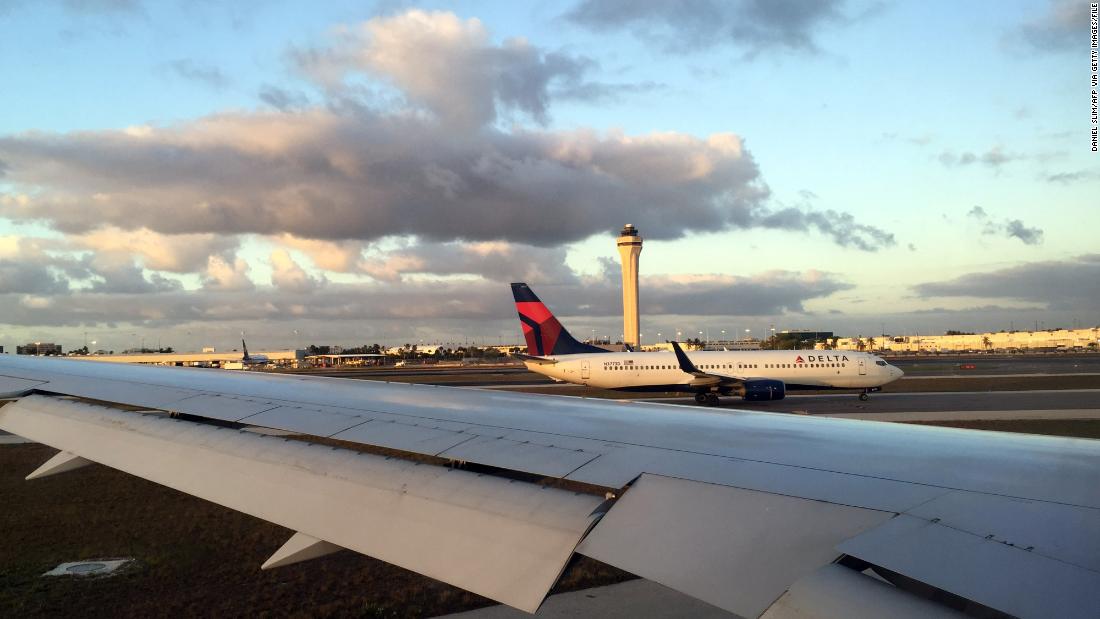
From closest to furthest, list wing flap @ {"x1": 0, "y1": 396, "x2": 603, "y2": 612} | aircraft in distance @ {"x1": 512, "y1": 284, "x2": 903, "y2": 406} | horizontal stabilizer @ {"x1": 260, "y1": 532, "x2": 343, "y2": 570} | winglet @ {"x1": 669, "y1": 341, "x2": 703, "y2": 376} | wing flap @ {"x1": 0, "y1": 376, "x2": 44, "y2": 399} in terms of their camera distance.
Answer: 1. wing flap @ {"x1": 0, "y1": 396, "x2": 603, "y2": 612}
2. horizontal stabilizer @ {"x1": 260, "y1": 532, "x2": 343, "y2": 570}
3. wing flap @ {"x1": 0, "y1": 376, "x2": 44, "y2": 399}
4. winglet @ {"x1": 669, "y1": 341, "x2": 703, "y2": 376}
5. aircraft in distance @ {"x1": 512, "y1": 284, "x2": 903, "y2": 406}

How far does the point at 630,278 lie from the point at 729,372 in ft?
267

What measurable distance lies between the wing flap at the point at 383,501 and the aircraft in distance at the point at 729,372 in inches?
1123

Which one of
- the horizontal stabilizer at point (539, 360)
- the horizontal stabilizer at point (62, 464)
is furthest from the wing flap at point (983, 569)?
the horizontal stabilizer at point (539, 360)

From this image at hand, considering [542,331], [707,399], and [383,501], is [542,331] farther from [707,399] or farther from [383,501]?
[383,501]

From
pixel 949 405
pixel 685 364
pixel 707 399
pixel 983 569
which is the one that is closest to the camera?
pixel 983 569

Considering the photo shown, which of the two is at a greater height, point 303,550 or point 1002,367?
point 303,550

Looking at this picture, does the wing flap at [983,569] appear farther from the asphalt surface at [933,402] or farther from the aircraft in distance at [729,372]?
the aircraft in distance at [729,372]

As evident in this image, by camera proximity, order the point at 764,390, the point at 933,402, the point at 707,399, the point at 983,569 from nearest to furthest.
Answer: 1. the point at 983,569
2. the point at 764,390
3. the point at 933,402
4. the point at 707,399

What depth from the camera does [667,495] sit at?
9.66 feet

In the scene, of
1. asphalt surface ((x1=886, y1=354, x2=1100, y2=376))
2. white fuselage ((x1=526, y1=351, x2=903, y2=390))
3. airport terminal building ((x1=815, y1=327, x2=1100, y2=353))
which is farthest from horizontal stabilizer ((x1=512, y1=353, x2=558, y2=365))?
airport terminal building ((x1=815, y1=327, x2=1100, y2=353))

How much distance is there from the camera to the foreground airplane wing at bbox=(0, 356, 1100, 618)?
2049 mm

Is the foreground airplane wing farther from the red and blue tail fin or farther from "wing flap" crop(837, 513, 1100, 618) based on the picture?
the red and blue tail fin

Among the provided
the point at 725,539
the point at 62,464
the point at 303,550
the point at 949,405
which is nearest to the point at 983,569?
the point at 725,539

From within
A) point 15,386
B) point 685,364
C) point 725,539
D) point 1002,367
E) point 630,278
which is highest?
point 630,278
